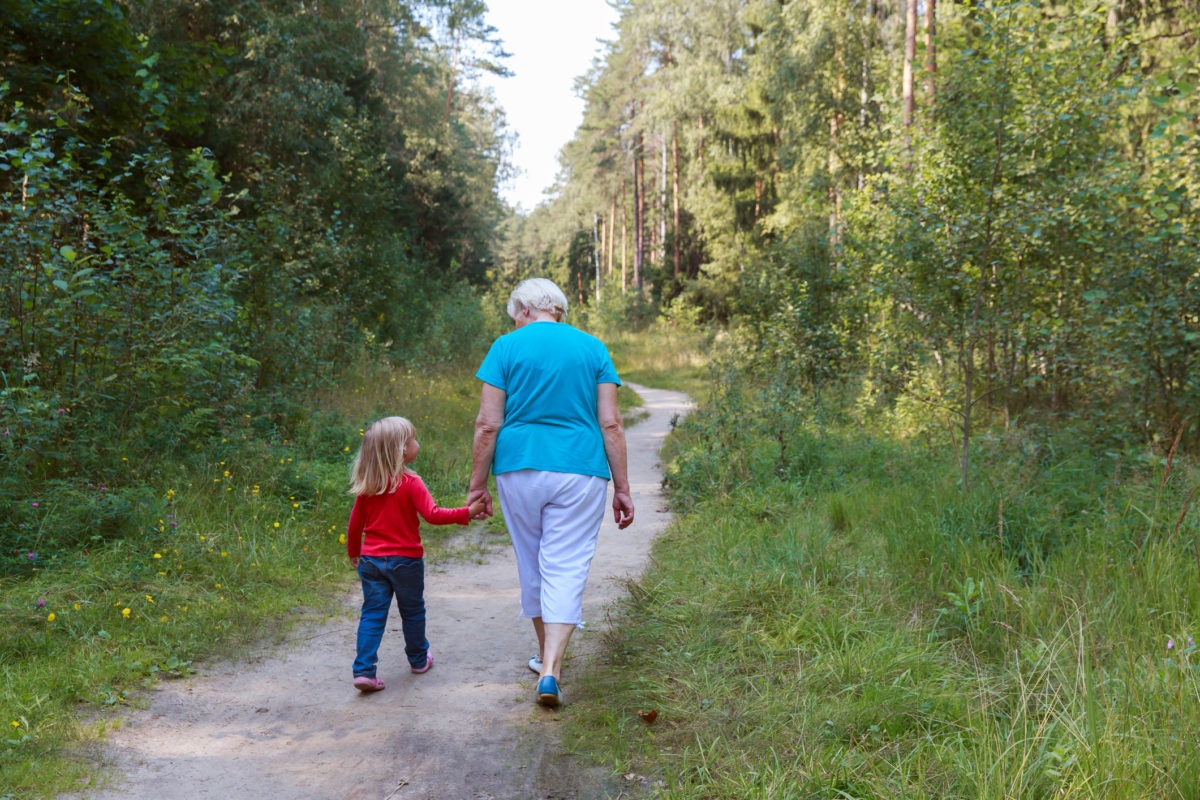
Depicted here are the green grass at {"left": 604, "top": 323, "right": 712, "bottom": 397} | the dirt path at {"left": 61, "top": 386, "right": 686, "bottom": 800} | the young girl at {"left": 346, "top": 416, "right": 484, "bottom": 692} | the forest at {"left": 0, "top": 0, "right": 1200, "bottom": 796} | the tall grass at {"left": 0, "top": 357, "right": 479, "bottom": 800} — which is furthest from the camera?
the green grass at {"left": 604, "top": 323, "right": 712, "bottom": 397}

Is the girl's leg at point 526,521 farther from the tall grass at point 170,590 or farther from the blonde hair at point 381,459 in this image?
the tall grass at point 170,590

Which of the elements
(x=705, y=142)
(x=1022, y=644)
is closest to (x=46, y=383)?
(x=1022, y=644)

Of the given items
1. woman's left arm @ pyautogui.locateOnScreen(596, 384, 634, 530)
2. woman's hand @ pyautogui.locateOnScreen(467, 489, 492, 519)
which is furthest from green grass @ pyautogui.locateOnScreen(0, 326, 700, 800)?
woman's left arm @ pyautogui.locateOnScreen(596, 384, 634, 530)

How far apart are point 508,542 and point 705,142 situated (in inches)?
993

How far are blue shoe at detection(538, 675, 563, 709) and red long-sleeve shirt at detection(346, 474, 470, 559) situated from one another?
3.20 ft

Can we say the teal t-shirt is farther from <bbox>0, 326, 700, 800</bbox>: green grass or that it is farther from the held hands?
<bbox>0, 326, 700, 800</bbox>: green grass

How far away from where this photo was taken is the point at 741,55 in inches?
1203

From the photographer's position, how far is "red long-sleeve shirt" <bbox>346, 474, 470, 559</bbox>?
4.44 m

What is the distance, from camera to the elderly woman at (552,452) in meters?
4.05

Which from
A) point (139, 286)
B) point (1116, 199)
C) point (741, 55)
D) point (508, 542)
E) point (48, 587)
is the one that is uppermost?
point (741, 55)

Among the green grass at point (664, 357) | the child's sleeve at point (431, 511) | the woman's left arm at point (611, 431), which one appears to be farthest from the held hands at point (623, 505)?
the green grass at point (664, 357)

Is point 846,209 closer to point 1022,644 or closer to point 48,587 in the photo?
point 1022,644

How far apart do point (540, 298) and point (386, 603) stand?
1.79 meters

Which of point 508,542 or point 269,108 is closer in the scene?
point 508,542
